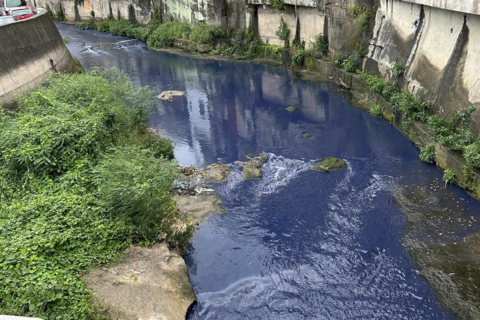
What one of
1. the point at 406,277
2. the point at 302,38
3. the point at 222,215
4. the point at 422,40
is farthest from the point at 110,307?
the point at 302,38

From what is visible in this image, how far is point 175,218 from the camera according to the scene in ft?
30.7

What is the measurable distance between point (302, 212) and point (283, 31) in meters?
16.4

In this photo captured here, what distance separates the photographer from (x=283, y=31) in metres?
24.3

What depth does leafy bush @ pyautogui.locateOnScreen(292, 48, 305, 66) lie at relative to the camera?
22.3m

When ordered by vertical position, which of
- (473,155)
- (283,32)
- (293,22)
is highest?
(293,22)

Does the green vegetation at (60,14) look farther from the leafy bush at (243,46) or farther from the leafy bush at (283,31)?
the leafy bush at (283,31)

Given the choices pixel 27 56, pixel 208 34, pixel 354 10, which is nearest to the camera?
pixel 27 56

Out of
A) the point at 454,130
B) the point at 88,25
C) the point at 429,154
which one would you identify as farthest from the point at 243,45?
the point at 88,25

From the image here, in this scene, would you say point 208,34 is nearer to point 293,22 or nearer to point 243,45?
point 243,45

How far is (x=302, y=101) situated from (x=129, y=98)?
8.22m

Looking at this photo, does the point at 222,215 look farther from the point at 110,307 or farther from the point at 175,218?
the point at 110,307

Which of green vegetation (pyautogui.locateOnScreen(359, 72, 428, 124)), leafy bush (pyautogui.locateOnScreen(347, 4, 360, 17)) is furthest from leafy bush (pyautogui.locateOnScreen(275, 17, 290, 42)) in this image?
green vegetation (pyautogui.locateOnScreen(359, 72, 428, 124))

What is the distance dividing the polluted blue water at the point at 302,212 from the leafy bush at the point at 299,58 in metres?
3.18

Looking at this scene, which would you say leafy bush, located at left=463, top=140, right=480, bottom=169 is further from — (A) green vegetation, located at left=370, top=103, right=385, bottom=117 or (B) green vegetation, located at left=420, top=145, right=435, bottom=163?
(A) green vegetation, located at left=370, top=103, right=385, bottom=117
